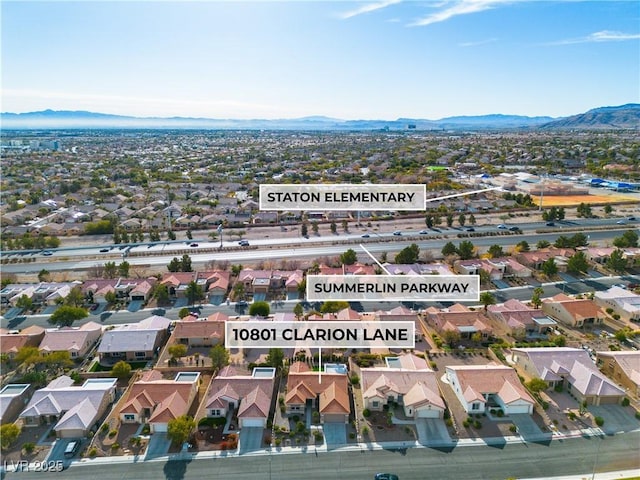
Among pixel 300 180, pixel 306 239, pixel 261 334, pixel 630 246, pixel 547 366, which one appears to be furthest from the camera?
pixel 300 180

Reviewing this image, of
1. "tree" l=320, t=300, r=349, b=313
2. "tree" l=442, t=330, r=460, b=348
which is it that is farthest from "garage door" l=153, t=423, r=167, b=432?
"tree" l=442, t=330, r=460, b=348

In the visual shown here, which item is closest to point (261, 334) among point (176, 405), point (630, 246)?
point (176, 405)

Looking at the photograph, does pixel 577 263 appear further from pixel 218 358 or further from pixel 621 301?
pixel 218 358

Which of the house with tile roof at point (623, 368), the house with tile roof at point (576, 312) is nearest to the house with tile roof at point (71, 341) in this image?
the house with tile roof at point (623, 368)

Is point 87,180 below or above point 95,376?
above

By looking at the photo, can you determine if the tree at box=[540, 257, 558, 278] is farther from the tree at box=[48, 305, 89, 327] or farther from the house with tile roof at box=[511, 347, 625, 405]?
the tree at box=[48, 305, 89, 327]

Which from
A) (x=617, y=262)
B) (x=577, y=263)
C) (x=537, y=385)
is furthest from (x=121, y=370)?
(x=617, y=262)

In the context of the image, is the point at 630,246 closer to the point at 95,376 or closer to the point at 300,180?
the point at 95,376
